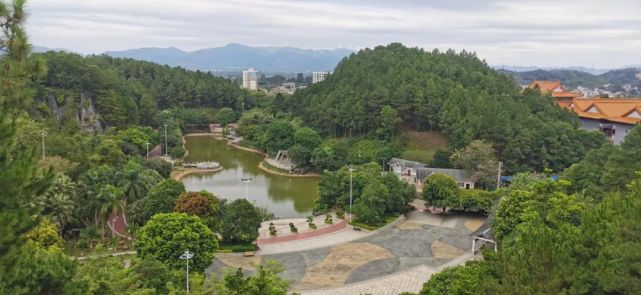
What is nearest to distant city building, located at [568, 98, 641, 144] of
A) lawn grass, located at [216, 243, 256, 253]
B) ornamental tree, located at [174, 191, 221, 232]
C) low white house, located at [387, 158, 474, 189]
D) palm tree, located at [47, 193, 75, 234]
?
low white house, located at [387, 158, 474, 189]

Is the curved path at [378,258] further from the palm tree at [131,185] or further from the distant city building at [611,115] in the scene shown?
the distant city building at [611,115]

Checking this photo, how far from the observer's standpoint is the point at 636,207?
9938 millimetres

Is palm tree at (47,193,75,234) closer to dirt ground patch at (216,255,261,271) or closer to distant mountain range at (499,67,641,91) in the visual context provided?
dirt ground patch at (216,255,261,271)

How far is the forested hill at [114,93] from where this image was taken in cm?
4172

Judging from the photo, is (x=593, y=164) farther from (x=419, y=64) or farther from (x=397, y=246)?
(x=419, y=64)

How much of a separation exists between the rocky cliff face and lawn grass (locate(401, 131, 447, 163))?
24.4 meters

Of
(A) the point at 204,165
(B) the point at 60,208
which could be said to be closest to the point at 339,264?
(B) the point at 60,208

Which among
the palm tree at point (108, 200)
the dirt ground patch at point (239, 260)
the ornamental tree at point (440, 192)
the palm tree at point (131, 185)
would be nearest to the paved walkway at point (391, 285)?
the dirt ground patch at point (239, 260)

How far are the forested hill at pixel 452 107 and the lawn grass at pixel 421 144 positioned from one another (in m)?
1.07

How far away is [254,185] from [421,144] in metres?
13.2

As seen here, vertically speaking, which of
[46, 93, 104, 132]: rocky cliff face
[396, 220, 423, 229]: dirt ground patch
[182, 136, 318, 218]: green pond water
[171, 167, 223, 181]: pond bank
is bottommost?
[182, 136, 318, 218]: green pond water

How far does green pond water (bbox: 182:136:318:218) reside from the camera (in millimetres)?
28764

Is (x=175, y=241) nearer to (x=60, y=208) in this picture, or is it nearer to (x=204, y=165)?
(x=60, y=208)

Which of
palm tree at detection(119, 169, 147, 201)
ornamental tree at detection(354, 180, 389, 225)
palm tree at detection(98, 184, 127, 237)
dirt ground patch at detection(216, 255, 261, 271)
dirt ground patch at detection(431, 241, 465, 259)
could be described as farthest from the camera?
ornamental tree at detection(354, 180, 389, 225)
